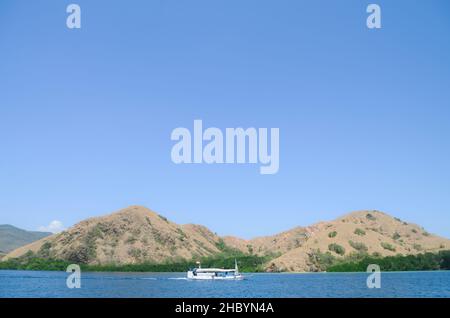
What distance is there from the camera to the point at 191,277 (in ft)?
456
